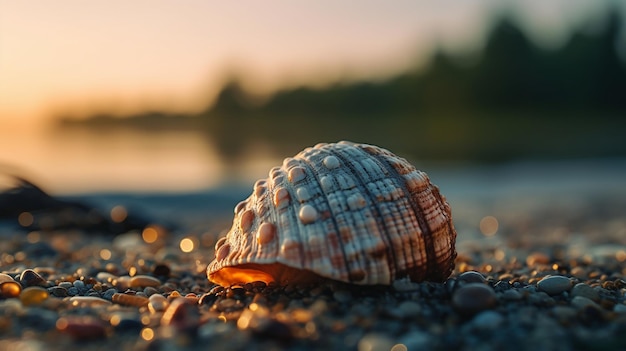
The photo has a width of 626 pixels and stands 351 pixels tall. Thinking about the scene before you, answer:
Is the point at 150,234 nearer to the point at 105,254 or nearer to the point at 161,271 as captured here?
the point at 105,254

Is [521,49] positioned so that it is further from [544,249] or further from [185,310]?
[185,310]

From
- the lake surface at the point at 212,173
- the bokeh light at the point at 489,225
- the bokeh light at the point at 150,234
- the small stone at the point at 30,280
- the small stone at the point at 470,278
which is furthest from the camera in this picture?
the lake surface at the point at 212,173

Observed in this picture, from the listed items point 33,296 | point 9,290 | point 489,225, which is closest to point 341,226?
point 33,296

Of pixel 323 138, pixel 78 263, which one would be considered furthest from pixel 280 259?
pixel 323 138

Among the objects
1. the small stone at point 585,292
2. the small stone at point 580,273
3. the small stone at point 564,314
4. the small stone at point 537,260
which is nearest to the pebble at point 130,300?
the small stone at point 564,314

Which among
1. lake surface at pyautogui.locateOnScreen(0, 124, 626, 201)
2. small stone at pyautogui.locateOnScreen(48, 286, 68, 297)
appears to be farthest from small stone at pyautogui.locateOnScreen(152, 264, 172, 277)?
lake surface at pyautogui.locateOnScreen(0, 124, 626, 201)

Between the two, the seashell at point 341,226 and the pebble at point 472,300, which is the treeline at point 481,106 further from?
the pebble at point 472,300

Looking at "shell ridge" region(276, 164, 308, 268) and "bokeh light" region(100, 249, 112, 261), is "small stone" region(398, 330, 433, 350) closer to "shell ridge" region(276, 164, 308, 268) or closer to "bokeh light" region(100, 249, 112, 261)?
"shell ridge" region(276, 164, 308, 268)
